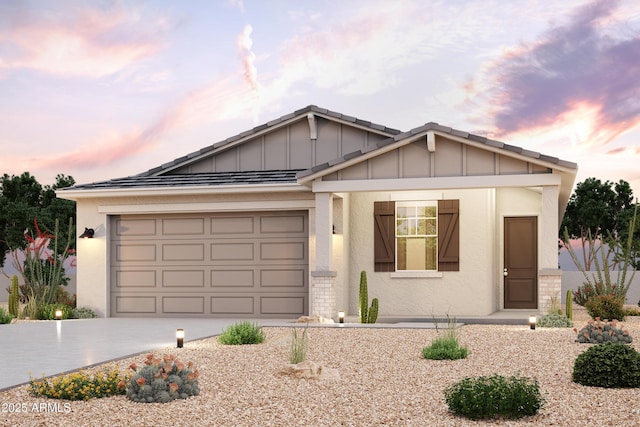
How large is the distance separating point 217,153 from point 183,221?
2882 millimetres

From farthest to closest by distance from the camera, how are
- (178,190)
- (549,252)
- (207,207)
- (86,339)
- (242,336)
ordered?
1. (207,207)
2. (178,190)
3. (549,252)
4. (86,339)
5. (242,336)

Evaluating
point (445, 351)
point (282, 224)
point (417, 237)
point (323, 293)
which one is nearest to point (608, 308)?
point (417, 237)

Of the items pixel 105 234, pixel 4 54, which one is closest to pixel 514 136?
pixel 105 234

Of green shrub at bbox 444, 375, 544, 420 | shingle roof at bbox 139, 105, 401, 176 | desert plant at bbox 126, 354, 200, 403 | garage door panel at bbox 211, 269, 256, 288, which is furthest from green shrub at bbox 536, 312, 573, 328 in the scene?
desert plant at bbox 126, 354, 200, 403

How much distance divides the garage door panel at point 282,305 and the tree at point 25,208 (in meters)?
17.5

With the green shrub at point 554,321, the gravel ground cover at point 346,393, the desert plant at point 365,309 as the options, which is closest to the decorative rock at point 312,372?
the gravel ground cover at point 346,393

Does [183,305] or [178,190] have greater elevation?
[178,190]

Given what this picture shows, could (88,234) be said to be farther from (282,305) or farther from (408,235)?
(408,235)

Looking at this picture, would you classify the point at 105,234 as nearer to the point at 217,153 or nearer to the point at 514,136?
the point at 217,153

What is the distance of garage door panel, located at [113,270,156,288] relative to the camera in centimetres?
1739

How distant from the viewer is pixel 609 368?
764 centimetres

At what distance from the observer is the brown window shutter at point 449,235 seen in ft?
53.5

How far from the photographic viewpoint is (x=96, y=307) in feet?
57.5

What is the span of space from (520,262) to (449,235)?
98.7 inches
